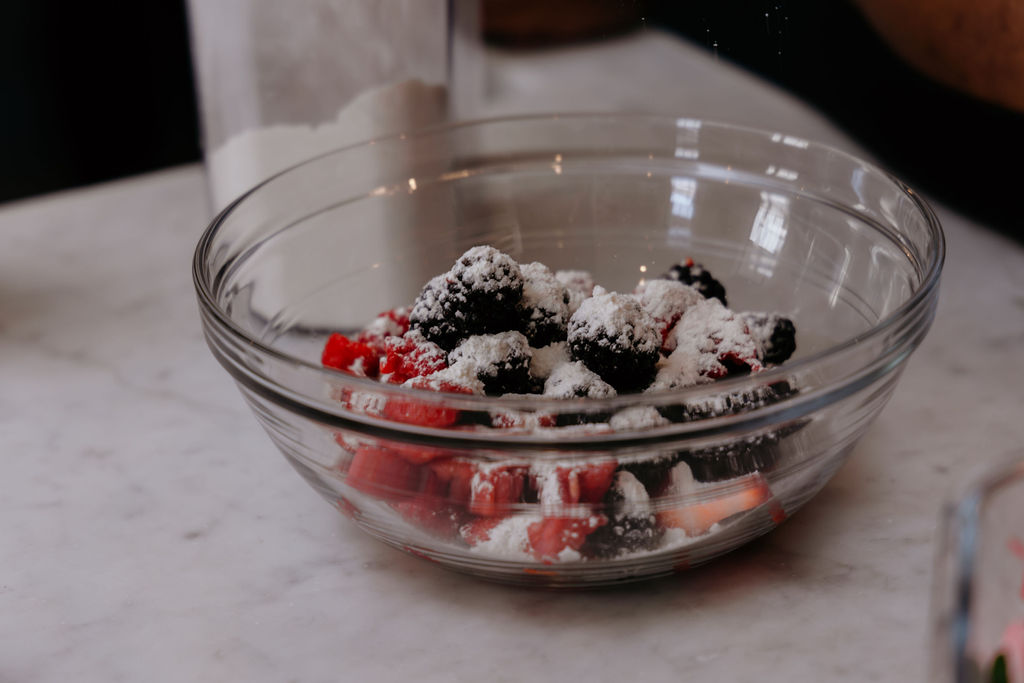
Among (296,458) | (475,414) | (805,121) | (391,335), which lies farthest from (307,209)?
(805,121)

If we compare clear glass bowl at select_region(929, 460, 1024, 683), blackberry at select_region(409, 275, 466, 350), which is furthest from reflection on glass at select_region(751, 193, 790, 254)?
clear glass bowl at select_region(929, 460, 1024, 683)

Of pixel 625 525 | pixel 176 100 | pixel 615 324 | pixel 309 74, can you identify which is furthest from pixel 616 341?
pixel 176 100

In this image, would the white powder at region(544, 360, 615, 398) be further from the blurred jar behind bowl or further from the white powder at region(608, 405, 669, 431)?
the blurred jar behind bowl

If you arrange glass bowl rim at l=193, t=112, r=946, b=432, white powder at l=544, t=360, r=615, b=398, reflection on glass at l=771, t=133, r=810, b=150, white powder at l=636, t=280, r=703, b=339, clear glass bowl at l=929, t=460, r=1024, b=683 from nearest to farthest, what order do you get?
clear glass bowl at l=929, t=460, r=1024, b=683
glass bowl rim at l=193, t=112, r=946, b=432
white powder at l=544, t=360, r=615, b=398
white powder at l=636, t=280, r=703, b=339
reflection on glass at l=771, t=133, r=810, b=150

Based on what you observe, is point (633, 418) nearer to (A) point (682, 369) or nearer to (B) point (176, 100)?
(A) point (682, 369)

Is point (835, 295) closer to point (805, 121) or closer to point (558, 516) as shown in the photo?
point (558, 516)

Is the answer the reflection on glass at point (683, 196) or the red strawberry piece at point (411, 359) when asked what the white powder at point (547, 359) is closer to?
the red strawberry piece at point (411, 359)

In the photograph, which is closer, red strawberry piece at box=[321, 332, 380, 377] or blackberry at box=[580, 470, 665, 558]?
blackberry at box=[580, 470, 665, 558]

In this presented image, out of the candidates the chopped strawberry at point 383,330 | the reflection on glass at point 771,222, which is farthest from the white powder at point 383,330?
the reflection on glass at point 771,222
